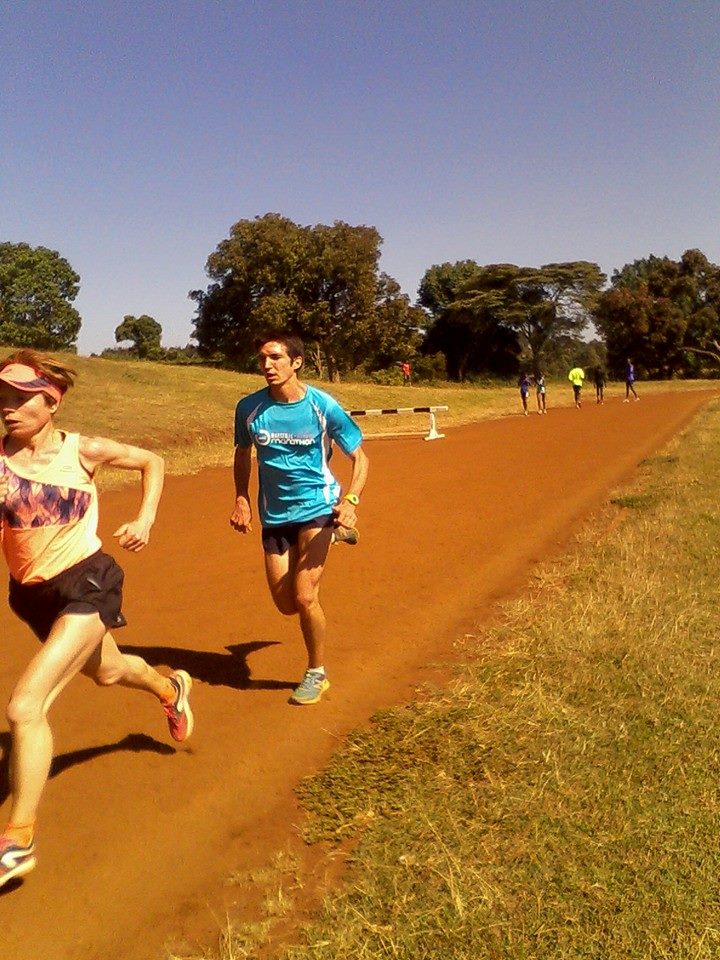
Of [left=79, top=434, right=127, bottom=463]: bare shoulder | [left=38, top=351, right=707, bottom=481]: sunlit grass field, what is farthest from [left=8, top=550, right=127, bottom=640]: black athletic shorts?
[left=38, top=351, right=707, bottom=481]: sunlit grass field

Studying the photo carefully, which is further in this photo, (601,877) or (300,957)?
(601,877)

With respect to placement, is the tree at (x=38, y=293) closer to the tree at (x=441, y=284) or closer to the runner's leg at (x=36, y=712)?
the tree at (x=441, y=284)

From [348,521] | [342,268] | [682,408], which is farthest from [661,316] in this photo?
[348,521]

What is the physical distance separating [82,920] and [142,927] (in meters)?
0.22

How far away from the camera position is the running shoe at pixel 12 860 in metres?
3.12

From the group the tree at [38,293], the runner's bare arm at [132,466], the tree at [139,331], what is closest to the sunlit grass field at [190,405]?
the runner's bare arm at [132,466]

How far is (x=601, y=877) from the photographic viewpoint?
119 inches

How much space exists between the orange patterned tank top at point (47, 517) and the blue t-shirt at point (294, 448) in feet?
4.41

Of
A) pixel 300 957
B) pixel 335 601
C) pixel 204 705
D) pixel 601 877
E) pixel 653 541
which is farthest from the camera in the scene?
pixel 653 541

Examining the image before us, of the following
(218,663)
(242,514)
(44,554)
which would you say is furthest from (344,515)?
(44,554)

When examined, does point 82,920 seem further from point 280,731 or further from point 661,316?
point 661,316

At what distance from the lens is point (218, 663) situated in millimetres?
5547

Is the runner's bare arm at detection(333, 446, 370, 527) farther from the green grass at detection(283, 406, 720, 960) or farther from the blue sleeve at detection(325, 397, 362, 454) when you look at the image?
the green grass at detection(283, 406, 720, 960)

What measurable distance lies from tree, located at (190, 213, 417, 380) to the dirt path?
36177 millimetres
